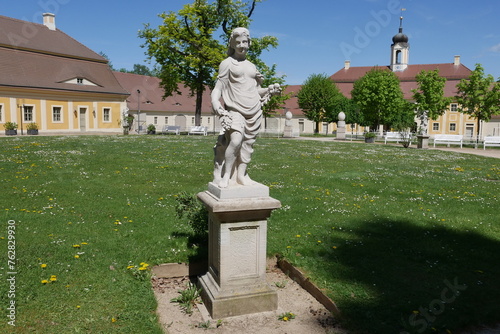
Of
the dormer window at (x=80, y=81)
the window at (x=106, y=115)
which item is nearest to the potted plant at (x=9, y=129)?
the dormer window at (x=80, y=81)

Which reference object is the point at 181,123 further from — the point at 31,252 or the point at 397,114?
the point at 31,252

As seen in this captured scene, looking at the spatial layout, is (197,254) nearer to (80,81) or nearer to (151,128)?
(151,128)

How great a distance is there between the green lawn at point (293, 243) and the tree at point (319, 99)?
4502 centimetres

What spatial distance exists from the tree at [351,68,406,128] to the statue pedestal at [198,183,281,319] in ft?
164

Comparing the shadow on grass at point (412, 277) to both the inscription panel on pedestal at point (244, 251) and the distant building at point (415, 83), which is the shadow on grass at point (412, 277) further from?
the distant building at point (415, 83)

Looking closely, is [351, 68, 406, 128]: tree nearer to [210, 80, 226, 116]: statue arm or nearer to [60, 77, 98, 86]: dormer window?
[60, 77, 98, 86]: dormer window

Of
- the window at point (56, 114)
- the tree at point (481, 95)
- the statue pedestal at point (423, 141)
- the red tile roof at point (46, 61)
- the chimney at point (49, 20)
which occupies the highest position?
the chimney at point (49, 20)

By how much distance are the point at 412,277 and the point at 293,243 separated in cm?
186

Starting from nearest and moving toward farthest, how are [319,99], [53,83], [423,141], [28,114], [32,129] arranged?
[423,141] < [32,129] < [28,114] < [53,83] < [319,99]

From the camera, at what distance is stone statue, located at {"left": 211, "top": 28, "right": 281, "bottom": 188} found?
14.4 feet

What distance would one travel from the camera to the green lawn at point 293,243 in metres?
4.28

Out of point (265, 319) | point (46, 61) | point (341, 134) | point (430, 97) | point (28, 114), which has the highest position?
point (46, 61)

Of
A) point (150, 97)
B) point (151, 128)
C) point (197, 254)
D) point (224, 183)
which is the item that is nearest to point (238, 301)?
point (224, 183)

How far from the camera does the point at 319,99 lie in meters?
56.8
